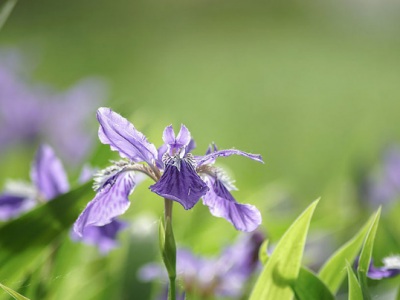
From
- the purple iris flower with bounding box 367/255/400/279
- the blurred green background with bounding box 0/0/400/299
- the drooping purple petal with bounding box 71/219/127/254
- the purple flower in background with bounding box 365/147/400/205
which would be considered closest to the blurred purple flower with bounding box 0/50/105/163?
the blurred green background with bounding box 0/0/400/299

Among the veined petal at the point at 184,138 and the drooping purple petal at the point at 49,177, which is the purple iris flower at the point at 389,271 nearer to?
the veined petal at the point at 184,138

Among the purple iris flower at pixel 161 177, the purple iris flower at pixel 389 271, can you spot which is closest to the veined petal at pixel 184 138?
the purple iris flower at pixel 161 177

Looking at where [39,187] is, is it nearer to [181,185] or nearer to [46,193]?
[46,193]

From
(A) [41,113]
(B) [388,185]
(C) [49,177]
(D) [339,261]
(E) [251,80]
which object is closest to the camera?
(D) [339,261]

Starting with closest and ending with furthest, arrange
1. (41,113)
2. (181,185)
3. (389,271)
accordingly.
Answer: (181,185), (389,271), (41,113)

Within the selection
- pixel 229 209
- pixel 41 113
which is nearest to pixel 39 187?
pixel 229 209

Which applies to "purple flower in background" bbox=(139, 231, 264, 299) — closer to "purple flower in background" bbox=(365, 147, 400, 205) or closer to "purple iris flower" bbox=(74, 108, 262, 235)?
"purple iris flower" bbox=(74, 108, 262, 235)

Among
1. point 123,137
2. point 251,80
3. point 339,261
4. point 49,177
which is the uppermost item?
point 123,137
